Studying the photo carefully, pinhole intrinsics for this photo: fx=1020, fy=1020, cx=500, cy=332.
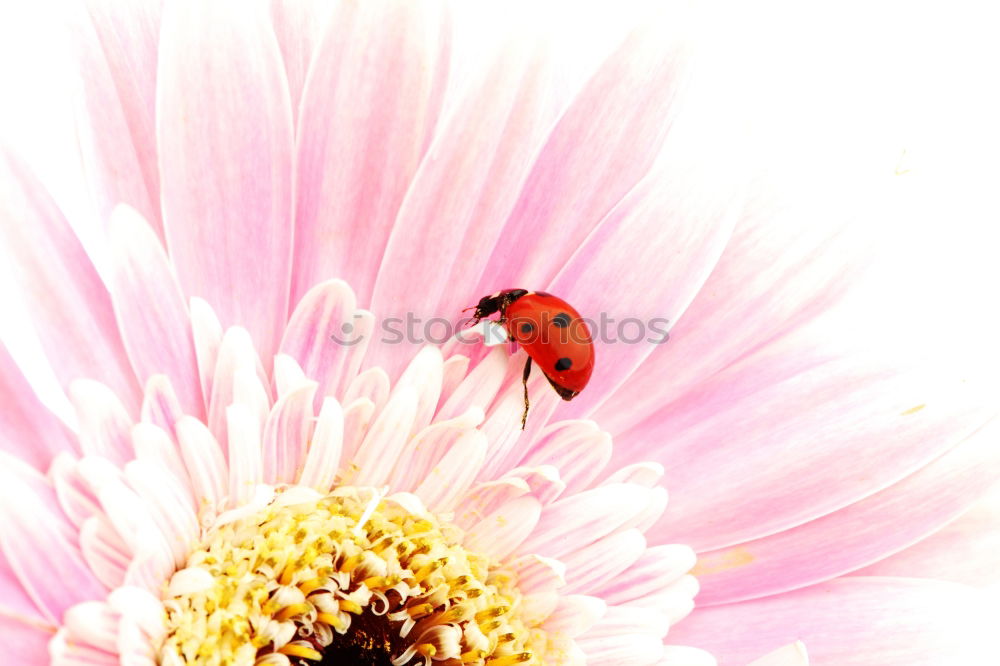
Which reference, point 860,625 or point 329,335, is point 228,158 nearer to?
point 329,335

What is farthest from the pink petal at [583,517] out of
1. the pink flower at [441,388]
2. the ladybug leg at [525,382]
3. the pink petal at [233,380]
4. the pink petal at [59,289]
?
the pink petal at [59,289]

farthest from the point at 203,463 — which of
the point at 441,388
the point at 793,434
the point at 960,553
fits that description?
the point at 960,553

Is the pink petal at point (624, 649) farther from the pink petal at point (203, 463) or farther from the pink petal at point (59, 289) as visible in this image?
the pink petal at point (59, 289)

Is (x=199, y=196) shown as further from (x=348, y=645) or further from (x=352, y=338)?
(x=348, y=645)

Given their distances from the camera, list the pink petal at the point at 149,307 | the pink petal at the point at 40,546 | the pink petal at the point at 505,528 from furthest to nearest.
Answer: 1. the pink petal at the point at 505,528
2. the pink petal at the point at 149,307
3. the pink petal at the point at 40,546

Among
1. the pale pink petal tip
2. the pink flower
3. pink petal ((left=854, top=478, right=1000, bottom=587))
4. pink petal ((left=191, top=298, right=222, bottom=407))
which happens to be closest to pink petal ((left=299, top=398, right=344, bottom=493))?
the pink flower

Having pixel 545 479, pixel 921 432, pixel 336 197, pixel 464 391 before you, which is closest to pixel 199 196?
pixel 336 197

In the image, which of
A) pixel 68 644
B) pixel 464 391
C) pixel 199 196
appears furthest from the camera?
pixel 464 391
